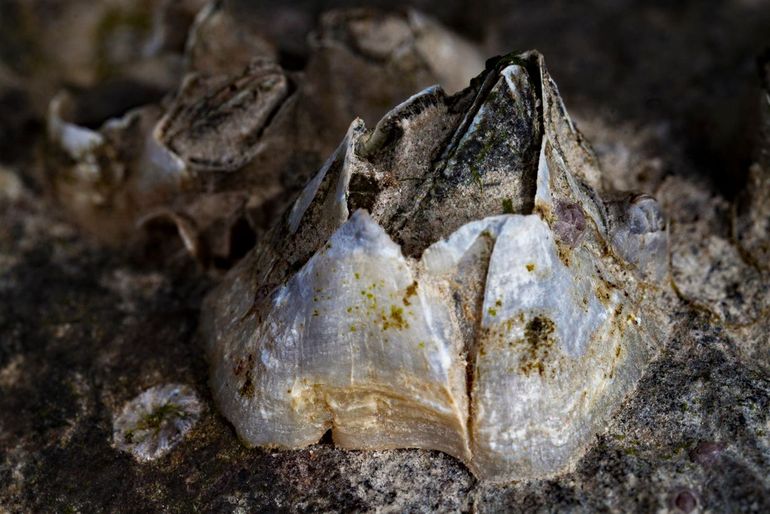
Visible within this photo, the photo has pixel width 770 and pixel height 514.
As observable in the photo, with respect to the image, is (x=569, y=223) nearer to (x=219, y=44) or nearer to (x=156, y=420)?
(x=156, y=420)

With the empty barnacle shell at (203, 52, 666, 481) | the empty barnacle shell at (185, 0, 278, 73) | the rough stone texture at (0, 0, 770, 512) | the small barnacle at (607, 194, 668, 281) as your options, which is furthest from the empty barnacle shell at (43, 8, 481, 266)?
the small barnacle at (607, 194, 668, 281)

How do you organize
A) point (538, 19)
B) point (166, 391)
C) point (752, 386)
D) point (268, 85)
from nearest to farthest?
1. point (752, 386)
2. point (166, 391)
3. point (268, 85)
4. point (538, 19)

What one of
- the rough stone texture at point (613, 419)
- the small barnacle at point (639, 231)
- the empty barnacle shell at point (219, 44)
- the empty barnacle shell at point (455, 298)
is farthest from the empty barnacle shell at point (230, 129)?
the small barnacle at point (639, 231)

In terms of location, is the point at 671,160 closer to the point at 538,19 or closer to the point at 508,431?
the point at 538,19

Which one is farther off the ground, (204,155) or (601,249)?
(601,249)

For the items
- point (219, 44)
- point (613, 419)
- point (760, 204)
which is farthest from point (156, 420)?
point (760, 204)

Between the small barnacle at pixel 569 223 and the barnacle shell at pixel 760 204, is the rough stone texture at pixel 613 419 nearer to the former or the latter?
the barnacle shell at pixel 760 204

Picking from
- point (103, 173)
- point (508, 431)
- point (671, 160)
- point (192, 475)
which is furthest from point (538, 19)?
point (192, 475)
